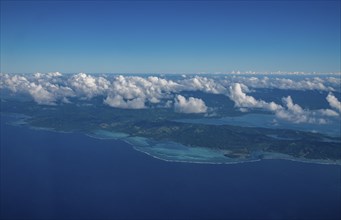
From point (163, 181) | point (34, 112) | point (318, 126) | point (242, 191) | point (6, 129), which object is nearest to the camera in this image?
point (242, 191)

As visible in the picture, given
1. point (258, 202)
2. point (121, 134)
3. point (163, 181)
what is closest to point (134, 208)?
point (163, 181)

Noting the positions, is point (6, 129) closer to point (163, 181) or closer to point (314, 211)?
point (163, 181)

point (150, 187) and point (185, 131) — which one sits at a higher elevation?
point (185, 131)

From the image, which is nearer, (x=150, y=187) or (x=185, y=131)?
(x=150, y=187)

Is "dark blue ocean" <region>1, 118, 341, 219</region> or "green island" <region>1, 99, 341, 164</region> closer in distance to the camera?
"dark blue ocean" <region>1, 118, 341, 219</region>
